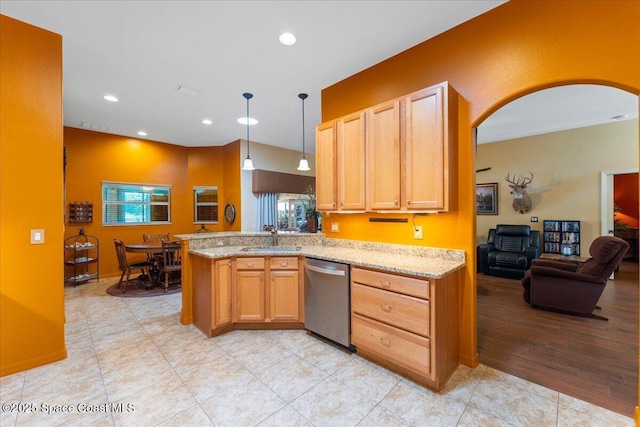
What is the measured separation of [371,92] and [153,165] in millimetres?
5331

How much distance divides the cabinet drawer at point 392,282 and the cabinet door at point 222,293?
1.43 meters

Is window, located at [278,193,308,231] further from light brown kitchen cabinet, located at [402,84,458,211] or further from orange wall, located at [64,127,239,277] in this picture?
light brown kitchen cabinet, located at [402,84,458,211]

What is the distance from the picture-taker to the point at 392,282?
2189mm

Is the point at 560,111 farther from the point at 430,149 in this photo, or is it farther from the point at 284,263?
the point at 284,263

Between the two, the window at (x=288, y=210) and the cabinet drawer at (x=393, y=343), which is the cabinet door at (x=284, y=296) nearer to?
the cabinet drawer at (x=393, y=343)

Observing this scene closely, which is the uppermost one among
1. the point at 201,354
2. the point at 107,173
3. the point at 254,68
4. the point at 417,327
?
the point at 254,68

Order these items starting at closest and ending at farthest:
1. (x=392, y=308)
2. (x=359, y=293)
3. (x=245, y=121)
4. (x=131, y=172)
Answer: (x=392, y=308)
(x=359, y=293)
(x=245, y=121)
(x=131, y=172)

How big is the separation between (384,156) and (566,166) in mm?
5314

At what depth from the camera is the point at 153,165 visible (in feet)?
20.0

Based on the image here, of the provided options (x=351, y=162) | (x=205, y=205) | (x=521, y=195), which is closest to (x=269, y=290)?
(x=351, y=162)

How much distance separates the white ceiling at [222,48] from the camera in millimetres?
2191

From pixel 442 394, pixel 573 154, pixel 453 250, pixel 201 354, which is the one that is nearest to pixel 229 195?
pixel 201 354

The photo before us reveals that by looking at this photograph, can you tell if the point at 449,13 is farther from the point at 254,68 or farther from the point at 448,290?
the point at 448,290

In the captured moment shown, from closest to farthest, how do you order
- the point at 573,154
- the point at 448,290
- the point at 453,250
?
the point at 448,290, the point at 453,250, the point at 573,154
